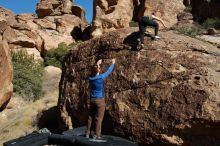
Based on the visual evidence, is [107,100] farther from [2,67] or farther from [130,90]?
[2,67]

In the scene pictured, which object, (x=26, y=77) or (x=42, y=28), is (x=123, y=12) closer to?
(x=42, y=28)

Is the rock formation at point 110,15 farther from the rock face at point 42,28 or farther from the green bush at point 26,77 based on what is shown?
the green bush at point 26,77

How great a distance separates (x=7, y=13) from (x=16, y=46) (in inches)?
358

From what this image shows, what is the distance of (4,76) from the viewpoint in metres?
19.8

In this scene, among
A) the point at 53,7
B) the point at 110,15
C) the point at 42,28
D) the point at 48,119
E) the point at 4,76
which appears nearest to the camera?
the point at 48,119

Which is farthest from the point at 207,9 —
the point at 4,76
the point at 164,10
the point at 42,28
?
the point at 4,76

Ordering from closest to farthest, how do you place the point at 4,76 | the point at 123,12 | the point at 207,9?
→ 1. the point at 4,76
2. the point at 207,9
3. the point at 123,12

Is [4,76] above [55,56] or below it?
below

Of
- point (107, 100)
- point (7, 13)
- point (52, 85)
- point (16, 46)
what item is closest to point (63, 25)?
point (7, 13)

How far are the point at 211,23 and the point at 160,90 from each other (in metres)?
23.0

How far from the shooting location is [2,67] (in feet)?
64.8

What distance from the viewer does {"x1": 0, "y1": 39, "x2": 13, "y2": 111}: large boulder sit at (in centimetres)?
1967

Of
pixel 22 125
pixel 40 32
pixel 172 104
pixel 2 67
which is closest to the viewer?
pixel 172 104

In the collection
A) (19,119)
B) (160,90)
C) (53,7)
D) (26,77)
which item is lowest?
(19,119)
